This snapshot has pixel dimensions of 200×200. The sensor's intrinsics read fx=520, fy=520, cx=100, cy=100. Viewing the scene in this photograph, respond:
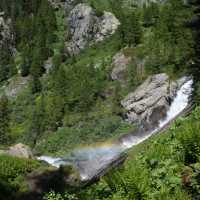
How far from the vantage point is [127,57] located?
A: 99.8 m

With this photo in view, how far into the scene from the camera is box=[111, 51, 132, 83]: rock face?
3759 inches

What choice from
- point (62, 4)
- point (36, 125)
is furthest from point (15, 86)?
point (62, 4)

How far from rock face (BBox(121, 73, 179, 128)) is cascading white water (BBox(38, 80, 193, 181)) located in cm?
110

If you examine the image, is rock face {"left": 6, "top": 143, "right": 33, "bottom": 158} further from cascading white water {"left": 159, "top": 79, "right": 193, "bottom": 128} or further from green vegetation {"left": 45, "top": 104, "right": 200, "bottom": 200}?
green vegetation {"left": 45, "top": 104, "right": 200, "bottom": 200}

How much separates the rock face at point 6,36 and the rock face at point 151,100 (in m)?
72.2

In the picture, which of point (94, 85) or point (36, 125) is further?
point (94, 85)

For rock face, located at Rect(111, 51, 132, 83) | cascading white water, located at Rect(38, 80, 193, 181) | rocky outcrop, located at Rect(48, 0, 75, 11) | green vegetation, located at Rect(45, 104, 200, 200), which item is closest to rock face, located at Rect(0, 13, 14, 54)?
rocky outcrop, located at Rect(48, 0, 75, 11)

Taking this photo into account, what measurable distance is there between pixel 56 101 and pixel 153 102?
20506 millimetres

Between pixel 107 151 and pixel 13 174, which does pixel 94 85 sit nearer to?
pixel 107 151

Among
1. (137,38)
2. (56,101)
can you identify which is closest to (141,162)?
(56,101)

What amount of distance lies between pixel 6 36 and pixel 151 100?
85638 millimetres

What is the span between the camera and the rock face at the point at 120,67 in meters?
95.5

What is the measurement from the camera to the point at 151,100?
7850 cm

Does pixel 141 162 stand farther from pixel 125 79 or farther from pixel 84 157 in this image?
pixel 125 79
